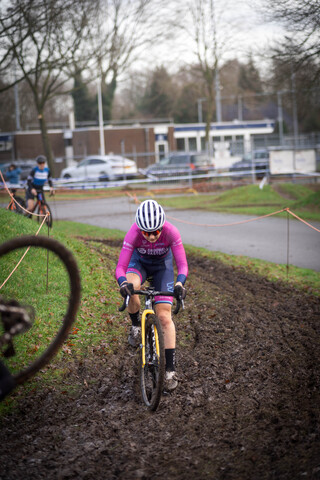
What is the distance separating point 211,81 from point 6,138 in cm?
2360

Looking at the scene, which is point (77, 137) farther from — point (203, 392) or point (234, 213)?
point (203, 392)

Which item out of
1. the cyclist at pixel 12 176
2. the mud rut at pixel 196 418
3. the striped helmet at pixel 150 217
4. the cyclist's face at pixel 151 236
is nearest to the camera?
the mud rut at pixel 196 418

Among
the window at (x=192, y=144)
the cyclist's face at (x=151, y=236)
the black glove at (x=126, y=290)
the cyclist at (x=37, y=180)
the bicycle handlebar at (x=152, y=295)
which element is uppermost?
the window at (x=192, y=144)

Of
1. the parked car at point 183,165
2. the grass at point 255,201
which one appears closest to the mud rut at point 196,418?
the grass at point 255,201

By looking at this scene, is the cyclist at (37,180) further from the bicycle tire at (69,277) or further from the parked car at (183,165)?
the parked car at (183,165)

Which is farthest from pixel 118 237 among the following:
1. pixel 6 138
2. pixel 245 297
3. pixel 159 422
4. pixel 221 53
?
pixel 6 138

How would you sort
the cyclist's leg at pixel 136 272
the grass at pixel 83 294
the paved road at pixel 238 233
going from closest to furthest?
1. the cyclist's leg at pixel 136 272
2. the grass at pixel 83 294
3. the paved road at pixel 238 233

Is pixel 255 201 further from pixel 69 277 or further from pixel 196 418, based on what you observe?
pixel 69 277

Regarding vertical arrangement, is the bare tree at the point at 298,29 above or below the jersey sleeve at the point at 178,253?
above

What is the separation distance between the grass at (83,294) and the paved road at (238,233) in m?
1.07

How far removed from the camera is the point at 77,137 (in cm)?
5634

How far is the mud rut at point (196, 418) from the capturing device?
421cm

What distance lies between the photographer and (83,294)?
879 cm

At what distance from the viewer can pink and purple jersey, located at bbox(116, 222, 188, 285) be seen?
236 inches
